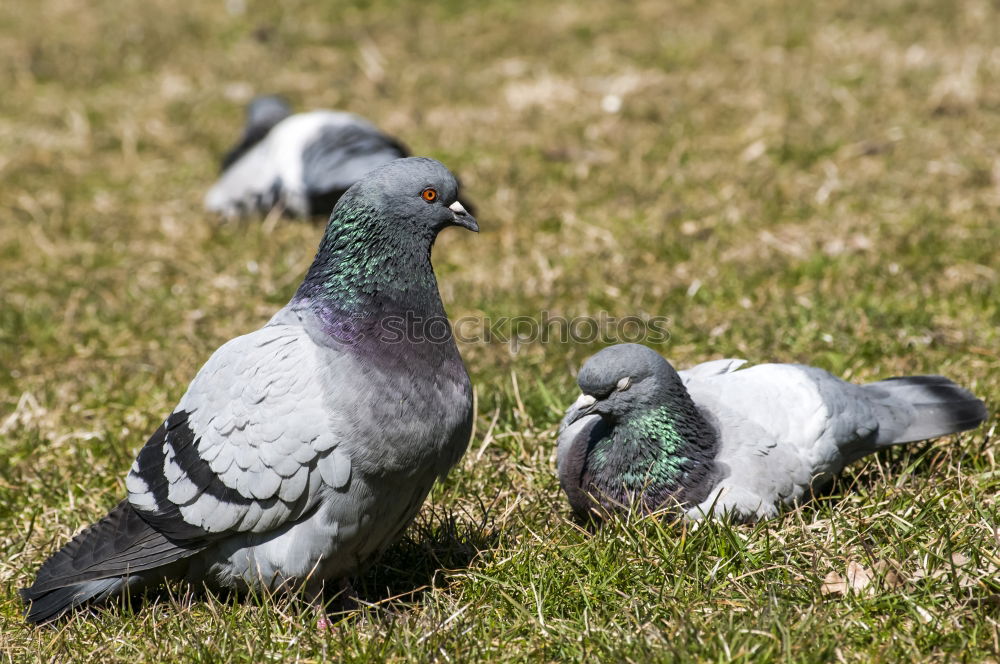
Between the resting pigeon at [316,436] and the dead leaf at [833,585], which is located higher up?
the resting pigeon at [316,436]

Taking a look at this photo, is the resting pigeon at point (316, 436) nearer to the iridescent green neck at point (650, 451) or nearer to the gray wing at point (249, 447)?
the gray wing at point (249, 447)

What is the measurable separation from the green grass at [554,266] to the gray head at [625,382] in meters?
0.41

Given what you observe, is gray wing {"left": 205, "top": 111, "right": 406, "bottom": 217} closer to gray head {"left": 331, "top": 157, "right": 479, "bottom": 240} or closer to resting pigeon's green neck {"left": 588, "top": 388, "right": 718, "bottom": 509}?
gray head {"left": 331, "top": 157, "right": 479, "bottom": 240}

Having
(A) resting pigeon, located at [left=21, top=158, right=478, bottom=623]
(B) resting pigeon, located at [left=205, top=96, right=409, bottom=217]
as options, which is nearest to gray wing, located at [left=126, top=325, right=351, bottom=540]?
(A) resting pigeon, located at [left=21, top=158, right=478, bottom=623]

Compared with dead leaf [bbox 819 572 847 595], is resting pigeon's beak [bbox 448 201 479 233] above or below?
above

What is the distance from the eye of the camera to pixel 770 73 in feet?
27.9

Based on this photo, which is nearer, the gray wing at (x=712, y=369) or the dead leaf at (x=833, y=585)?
the dead leaf at (x=833, y=585)

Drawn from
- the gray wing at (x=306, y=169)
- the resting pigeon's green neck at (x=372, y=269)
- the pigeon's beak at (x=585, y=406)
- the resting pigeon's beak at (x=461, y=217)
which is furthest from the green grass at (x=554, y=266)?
the resting pigeon's beak at (x=461, y=217)

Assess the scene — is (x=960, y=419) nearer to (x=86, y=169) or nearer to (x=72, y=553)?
(x=72, y=553)

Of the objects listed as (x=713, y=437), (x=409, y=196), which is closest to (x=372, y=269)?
(x=409, y=196)

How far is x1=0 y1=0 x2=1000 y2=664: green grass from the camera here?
9.86 feet

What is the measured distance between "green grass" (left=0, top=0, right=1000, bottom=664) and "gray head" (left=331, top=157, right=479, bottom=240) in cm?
105

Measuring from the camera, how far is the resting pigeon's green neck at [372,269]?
3158mm

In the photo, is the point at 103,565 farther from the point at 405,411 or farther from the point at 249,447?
the point at 405,411
